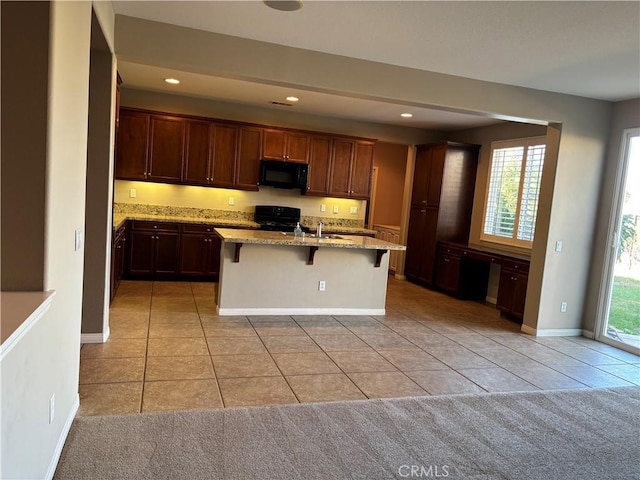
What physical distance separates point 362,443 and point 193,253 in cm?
467

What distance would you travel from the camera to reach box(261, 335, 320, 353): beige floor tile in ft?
13.6

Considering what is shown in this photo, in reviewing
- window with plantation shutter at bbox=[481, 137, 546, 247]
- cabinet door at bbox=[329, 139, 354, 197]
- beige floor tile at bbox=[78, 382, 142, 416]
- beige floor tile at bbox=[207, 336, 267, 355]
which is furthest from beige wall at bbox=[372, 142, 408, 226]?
beige floor tile at bbox=[78, 382, 142, 416]

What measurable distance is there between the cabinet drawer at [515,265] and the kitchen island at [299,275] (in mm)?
1662

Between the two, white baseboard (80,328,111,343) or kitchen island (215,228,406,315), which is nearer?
white baseboard (80,328,111,343)

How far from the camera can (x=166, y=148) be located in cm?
671

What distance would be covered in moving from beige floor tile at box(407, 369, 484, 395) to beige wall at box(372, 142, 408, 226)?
6609mm

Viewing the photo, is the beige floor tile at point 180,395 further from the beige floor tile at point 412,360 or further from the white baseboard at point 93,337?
the beige floor tile at point 412,360

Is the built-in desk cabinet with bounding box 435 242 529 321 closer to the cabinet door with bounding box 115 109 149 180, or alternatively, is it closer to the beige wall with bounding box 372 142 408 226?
the beige wall with bounding box 372 142 408 226

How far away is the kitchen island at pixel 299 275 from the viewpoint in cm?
507

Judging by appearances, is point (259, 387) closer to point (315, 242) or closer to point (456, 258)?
point (315, 242)

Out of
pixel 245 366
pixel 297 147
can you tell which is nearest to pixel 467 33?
pixel 245 366

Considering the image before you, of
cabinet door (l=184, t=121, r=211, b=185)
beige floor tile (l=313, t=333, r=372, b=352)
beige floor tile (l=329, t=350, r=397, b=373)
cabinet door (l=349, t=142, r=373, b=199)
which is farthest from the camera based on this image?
cabinet door (l=349, t=142, r=373, b=199)

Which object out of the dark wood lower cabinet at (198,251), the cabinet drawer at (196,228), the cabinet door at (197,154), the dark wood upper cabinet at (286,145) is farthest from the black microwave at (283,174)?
the dark wood lower cabinet at (198,251)

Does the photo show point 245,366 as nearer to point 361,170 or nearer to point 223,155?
point 223,155
